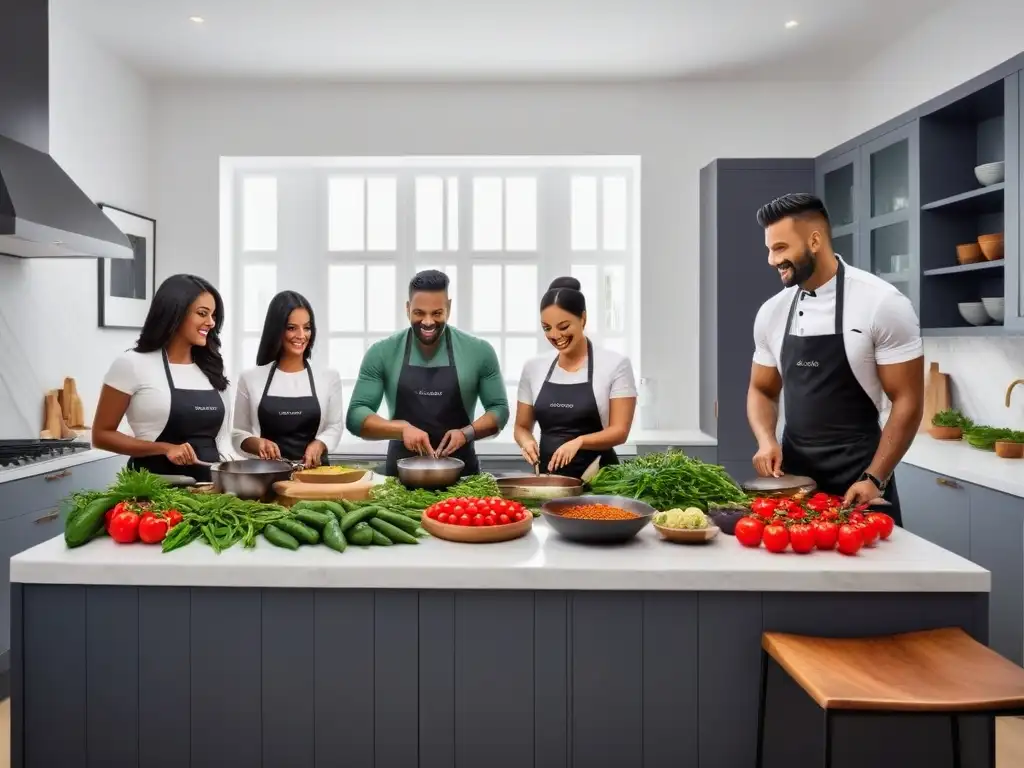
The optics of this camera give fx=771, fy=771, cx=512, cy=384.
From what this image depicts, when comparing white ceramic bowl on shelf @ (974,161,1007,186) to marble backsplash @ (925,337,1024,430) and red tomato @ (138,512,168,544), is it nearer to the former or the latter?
marble backsplash @ (925,337,1024,430)

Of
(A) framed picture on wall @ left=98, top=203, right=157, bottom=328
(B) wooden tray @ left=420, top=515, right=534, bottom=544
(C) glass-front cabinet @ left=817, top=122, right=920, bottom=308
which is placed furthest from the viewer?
(A) framed picture on wall @ left=98, top=203, right=157, bottom=328

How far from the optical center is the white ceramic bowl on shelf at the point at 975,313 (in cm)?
395

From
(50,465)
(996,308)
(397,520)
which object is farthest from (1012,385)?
(50,465)

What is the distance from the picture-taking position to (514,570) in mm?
1937

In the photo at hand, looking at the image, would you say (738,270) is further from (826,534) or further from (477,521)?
(477,521)

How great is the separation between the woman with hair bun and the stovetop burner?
2360mm

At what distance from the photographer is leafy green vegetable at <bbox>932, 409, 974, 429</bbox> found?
430 cm

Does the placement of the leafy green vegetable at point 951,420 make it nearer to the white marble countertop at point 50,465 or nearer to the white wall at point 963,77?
the white wall at point 963,77

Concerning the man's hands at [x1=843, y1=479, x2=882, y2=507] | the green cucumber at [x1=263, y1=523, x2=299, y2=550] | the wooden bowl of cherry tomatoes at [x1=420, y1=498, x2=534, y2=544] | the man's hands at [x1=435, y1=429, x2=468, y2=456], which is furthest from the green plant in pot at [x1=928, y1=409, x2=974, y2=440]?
the green cucumber at [x1=263, y1=523, x2=299, y2=550]

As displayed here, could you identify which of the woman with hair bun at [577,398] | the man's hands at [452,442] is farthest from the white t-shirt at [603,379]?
the man's hands at [452,442]

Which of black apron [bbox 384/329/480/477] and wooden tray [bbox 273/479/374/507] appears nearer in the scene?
wooden tray [bbox 273/479/374/507]

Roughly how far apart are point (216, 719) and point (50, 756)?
0.46 m

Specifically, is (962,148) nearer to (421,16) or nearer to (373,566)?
(421,16)

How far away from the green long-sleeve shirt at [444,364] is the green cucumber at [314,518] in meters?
1.38
